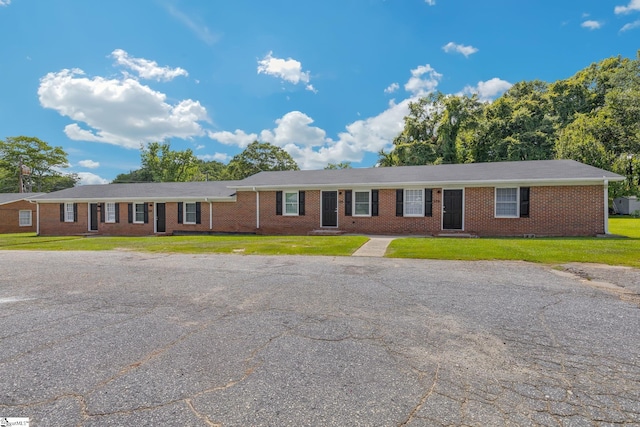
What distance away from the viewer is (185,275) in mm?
7094

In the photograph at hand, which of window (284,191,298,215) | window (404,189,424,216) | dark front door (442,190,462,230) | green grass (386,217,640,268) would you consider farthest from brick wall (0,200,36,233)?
dark front door (442,190,462,230)

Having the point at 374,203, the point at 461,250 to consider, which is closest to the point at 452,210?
the point at 374,203

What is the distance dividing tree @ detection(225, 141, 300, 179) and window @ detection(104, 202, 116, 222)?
79.6 ft

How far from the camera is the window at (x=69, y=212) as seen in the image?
73.0 ft

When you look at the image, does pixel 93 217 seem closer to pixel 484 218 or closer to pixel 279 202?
pixel 279 202

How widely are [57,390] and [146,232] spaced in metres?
20.2

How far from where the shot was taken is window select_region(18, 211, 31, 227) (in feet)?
94.2

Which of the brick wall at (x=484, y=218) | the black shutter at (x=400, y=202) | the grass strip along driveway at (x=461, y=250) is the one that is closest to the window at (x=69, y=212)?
the grass strip along driveway at (x=461, y=250)

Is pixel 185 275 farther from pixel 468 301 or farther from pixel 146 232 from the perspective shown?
pixel 146 232

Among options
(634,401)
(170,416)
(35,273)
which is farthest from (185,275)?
(634,401)

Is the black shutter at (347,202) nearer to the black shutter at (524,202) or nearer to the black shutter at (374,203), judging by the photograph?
the black shutter at (374,203)

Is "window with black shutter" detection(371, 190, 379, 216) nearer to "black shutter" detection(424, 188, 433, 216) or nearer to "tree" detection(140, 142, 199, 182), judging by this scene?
"black shutter" detection(424, 188, 433, 216)

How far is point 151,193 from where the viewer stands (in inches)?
829

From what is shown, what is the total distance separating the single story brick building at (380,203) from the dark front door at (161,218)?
2.5 inches
